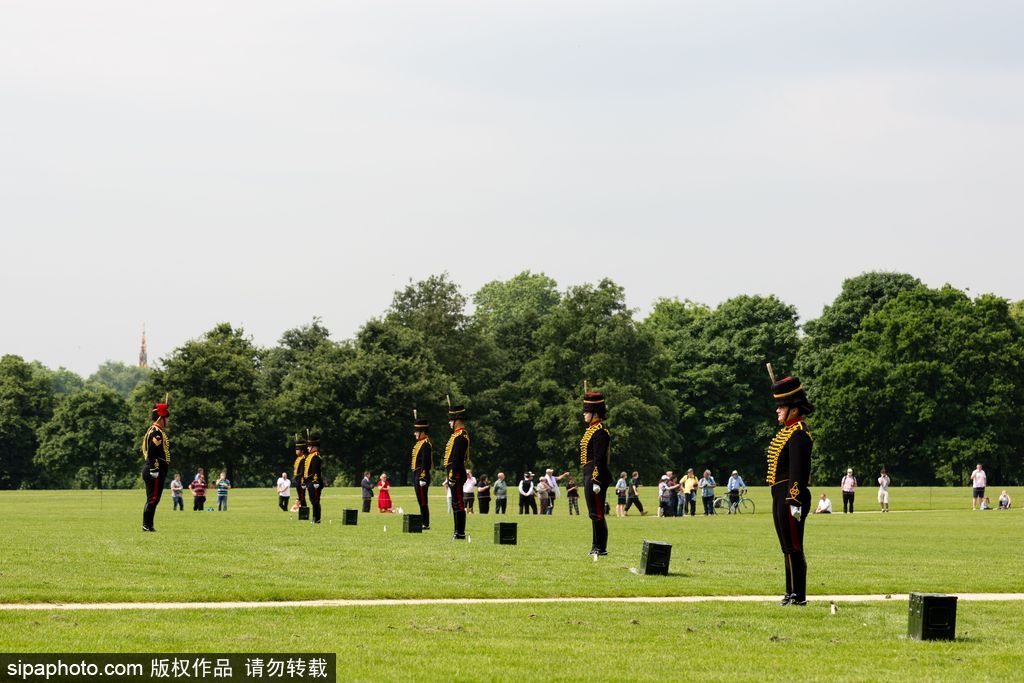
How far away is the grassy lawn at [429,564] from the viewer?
2009 cm

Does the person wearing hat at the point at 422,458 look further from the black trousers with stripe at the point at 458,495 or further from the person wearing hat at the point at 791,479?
the person wearing hat at the point at 791,479

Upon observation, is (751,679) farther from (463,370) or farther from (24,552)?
(463,370)

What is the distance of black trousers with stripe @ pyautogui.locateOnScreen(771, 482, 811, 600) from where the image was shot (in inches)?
714

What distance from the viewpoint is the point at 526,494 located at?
6194 cm

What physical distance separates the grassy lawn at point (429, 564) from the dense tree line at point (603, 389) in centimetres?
6975

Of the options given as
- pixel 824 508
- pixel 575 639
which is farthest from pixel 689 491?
pixel 575 639

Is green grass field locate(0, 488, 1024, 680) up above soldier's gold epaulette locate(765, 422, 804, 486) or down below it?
below

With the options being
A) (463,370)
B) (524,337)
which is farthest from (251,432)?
(524,337)

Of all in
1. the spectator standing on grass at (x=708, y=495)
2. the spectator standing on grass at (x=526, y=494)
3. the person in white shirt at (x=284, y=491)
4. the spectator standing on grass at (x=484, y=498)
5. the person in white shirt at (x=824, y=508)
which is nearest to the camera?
the person in white shirt at (x=284, y=491)

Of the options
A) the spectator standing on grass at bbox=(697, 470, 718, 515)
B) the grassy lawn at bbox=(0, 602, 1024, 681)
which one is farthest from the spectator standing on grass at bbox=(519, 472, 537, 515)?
the grassy lawn at bbox=(0, 602, 1024, 681)

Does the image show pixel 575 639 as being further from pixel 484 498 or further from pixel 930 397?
pixel 930 397

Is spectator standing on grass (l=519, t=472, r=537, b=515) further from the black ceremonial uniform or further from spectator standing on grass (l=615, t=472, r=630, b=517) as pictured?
the black ceremonial uniform

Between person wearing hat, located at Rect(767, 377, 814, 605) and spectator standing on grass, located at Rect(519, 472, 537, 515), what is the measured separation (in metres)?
42.2

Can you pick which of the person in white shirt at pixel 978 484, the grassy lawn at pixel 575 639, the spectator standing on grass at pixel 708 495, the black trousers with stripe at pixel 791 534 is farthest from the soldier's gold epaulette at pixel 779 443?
the person in white shirt at pixel 978 484
